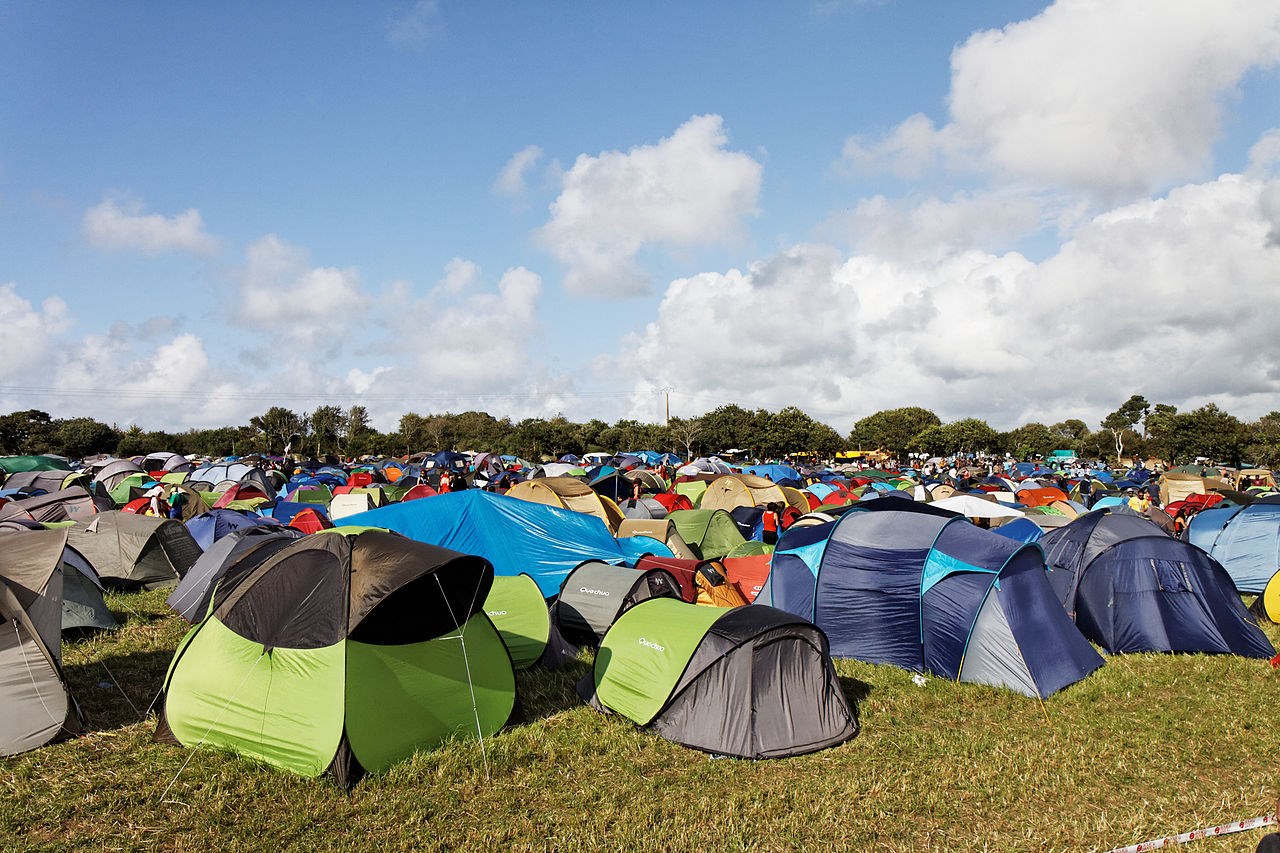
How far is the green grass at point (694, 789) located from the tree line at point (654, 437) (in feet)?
209

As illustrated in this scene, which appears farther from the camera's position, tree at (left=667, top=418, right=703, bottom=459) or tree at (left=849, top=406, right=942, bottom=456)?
tree at (left=849, top=406, right=942, bottom=456)

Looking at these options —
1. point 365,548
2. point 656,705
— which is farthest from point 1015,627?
point 365,548

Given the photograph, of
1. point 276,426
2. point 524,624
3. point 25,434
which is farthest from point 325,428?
point 524,624

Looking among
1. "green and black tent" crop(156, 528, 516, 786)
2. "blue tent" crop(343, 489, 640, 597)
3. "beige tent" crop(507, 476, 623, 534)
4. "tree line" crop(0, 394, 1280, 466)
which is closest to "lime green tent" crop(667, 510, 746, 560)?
"beige tent" crop(507, 476, 623, 534)

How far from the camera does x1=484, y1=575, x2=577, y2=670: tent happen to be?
9.24 meters

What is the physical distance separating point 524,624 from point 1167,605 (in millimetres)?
8754

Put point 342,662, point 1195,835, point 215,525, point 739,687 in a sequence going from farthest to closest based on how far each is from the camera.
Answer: point 215,525, point 739,687, point 342,662, point 1195,835

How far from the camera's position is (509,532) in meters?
13.4

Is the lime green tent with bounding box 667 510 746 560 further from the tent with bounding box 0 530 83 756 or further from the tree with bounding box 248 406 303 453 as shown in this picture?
the tree with bounding box 248 406 303 453

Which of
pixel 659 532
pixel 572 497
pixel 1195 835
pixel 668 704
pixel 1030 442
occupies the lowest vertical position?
pixel 1030 442

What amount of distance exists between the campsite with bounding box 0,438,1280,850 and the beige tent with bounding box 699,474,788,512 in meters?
15.4

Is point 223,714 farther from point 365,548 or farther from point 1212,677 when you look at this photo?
point 1212,677

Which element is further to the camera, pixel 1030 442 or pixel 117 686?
pixel 1030 442

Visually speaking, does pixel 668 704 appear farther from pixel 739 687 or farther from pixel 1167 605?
pixel 1167 605
